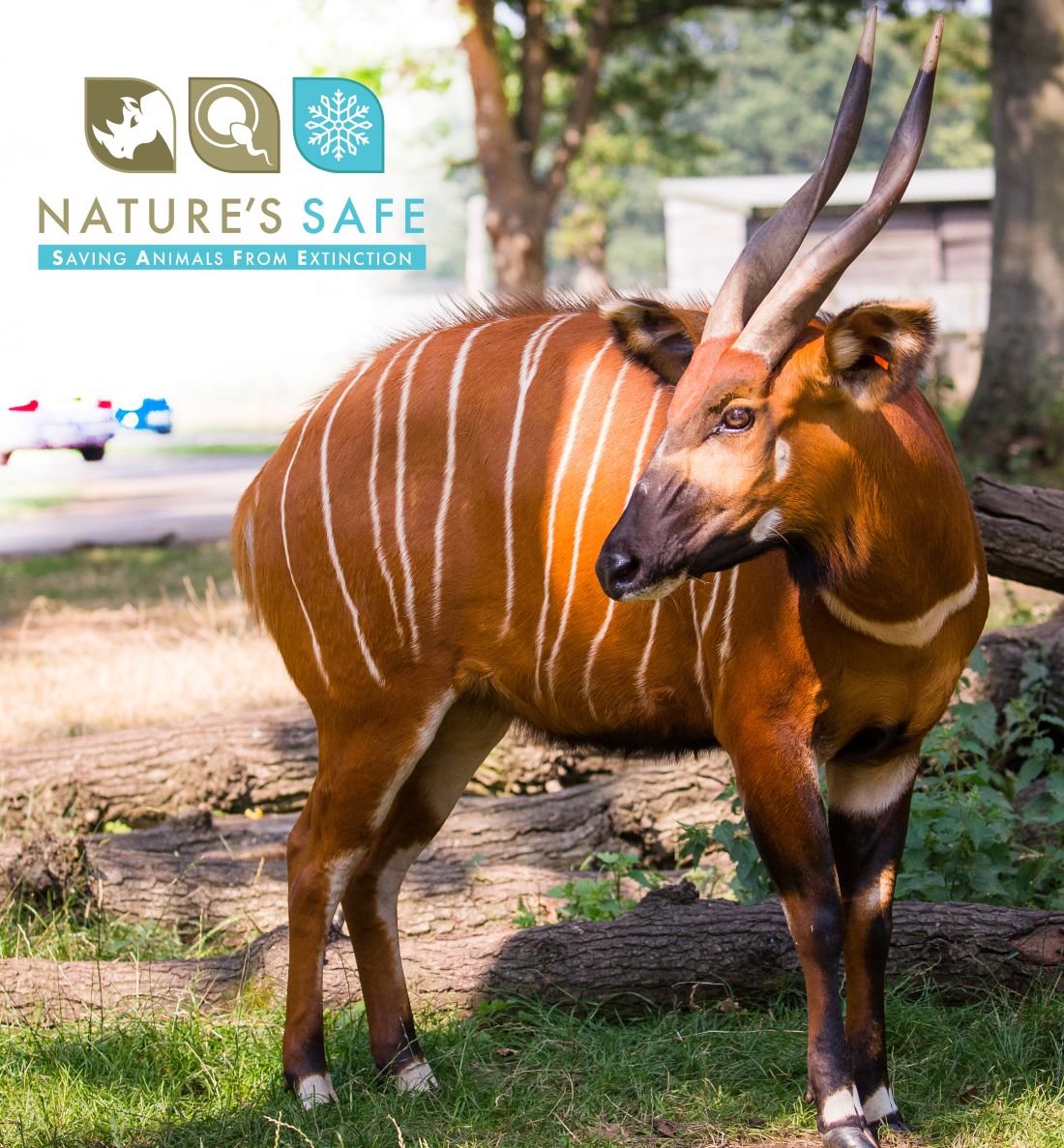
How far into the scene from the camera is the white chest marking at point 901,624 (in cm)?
301

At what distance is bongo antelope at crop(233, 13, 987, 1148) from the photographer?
9.36ft

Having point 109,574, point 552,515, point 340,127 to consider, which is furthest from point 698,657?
point 340,127

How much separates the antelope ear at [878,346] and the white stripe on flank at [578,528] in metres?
0.69

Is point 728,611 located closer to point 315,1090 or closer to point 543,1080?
point 543,1080

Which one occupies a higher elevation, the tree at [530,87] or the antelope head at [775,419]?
the tree at [530,87]

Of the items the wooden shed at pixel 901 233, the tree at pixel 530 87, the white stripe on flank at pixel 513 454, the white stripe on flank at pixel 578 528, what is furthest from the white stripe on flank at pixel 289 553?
the wooden shed at pixel 901 233

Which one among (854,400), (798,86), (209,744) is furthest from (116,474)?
(798,86)

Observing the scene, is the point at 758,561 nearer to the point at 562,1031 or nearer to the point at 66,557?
the point at 562,1031

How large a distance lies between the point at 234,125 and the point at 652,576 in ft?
26.9

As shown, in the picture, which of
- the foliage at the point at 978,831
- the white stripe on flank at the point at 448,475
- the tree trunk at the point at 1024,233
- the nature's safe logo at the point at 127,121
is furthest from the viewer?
the tree trunk at the point at 1024,233

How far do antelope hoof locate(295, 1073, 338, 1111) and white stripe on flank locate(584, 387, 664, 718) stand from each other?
42.8 inches

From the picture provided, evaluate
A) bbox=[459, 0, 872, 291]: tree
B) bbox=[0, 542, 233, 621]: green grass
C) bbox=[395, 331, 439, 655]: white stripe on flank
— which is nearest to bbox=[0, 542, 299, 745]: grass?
bbox=[0, 542, 233, 621]: green grass

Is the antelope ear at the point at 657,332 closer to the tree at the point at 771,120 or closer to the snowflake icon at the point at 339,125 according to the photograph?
the snowflake icon at the point at 339,125

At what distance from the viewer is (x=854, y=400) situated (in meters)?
2.88
